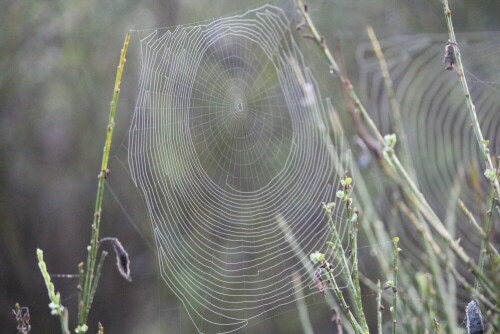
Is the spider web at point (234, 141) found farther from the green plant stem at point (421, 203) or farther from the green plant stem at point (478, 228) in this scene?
the green plant stem at point (421, 203)

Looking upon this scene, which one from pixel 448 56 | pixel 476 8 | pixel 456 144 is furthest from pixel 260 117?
pixel 448 56

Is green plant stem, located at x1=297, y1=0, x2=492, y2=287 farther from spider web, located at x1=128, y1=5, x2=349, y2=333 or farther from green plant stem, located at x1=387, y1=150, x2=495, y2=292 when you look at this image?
spider web, located at x1=128, y1=5, x2=349, y2=333

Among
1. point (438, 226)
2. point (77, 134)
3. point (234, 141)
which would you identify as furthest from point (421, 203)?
point (77, 134)

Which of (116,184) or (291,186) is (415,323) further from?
(116,184)

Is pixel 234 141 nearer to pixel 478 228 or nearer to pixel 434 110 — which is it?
pixel 434 110

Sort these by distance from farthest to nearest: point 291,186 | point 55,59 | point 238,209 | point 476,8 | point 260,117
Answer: point 55,59
point 476,8
point 260,117
point 238,209
point 291,186

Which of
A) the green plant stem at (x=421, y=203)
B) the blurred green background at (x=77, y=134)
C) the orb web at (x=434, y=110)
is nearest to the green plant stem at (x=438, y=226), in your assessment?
the green plant stem at (x=421, y=203)
